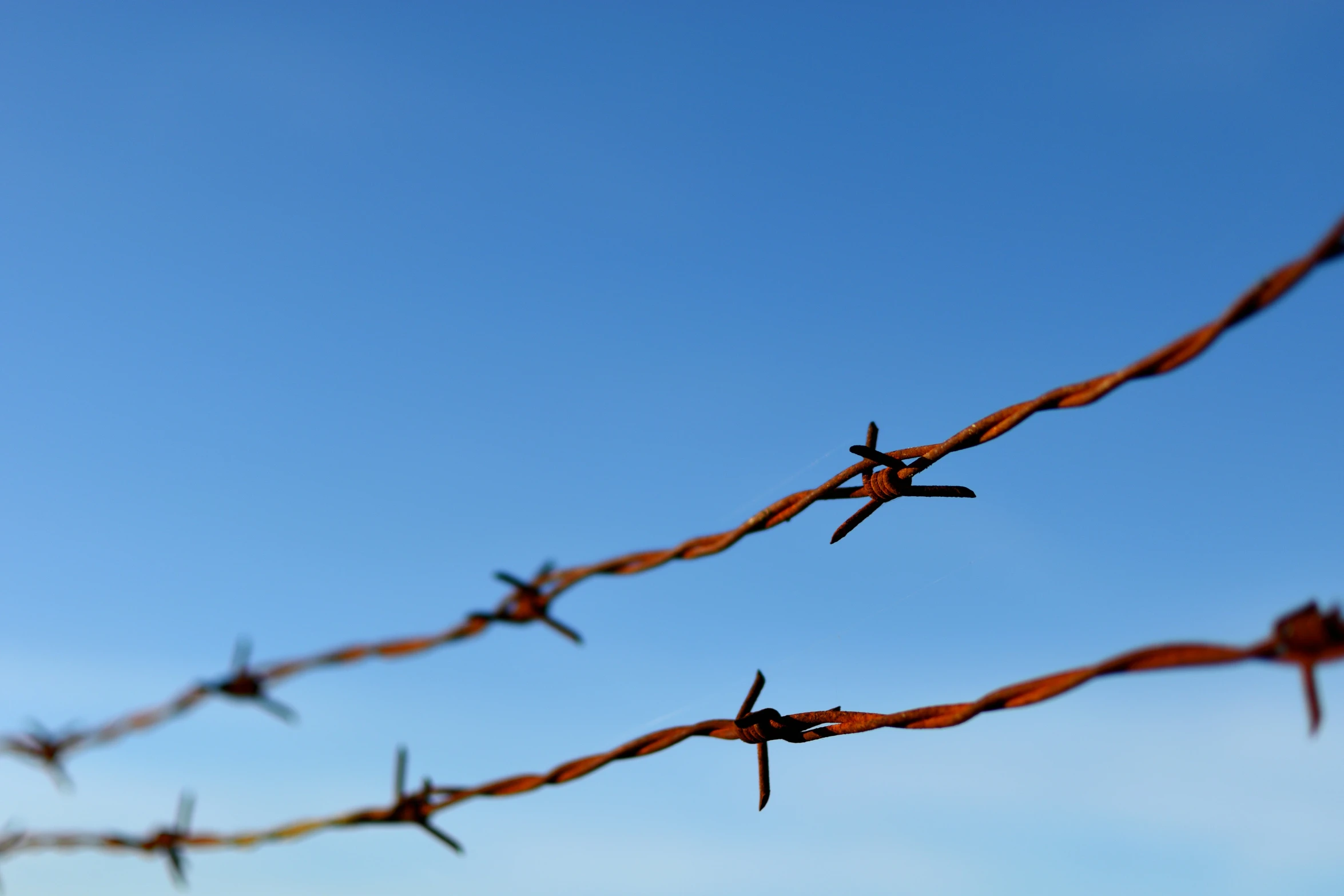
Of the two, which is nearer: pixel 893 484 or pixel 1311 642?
pixel 1311 642

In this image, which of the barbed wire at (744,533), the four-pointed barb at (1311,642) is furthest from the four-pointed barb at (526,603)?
the four-pointed barb at (1311,642)

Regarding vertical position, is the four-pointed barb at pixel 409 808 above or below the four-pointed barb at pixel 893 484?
below

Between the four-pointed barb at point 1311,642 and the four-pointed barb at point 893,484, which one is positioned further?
the four-pointed barb at point 893,484

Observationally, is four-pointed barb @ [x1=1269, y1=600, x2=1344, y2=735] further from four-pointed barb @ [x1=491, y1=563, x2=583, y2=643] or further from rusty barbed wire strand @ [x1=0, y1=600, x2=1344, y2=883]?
four-pointed barb @ [x1=491, y1=563, x2=583, y2=643]

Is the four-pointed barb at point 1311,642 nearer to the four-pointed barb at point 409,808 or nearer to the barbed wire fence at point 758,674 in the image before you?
the barbed wire fence at point 758,674

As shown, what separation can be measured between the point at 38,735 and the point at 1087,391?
265 cm

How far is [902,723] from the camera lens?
2145 mm

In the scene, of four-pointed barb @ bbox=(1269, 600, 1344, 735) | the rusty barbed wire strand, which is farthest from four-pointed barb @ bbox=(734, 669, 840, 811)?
four-pointed barb @ bbox=(1269, 600, 1344, 735)

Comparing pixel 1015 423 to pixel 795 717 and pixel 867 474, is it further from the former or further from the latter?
pixel 795 717

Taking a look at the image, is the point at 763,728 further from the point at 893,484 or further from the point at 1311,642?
the point at 1311,642

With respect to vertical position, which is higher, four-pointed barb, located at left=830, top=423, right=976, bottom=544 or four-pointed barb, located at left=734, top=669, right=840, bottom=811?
four-pointed barb, located at left=830, top=423, right=976, bottom=544

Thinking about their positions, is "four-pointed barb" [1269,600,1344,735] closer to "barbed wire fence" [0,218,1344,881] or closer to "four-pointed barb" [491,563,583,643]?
"barbed wire fence" [0,218,1344,881]

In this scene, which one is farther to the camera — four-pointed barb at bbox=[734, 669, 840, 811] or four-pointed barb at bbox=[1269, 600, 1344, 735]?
four-pointed barb at bbox=[734, 669, 840, 811]

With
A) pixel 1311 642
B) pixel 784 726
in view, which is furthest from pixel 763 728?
pixel 1311 642
